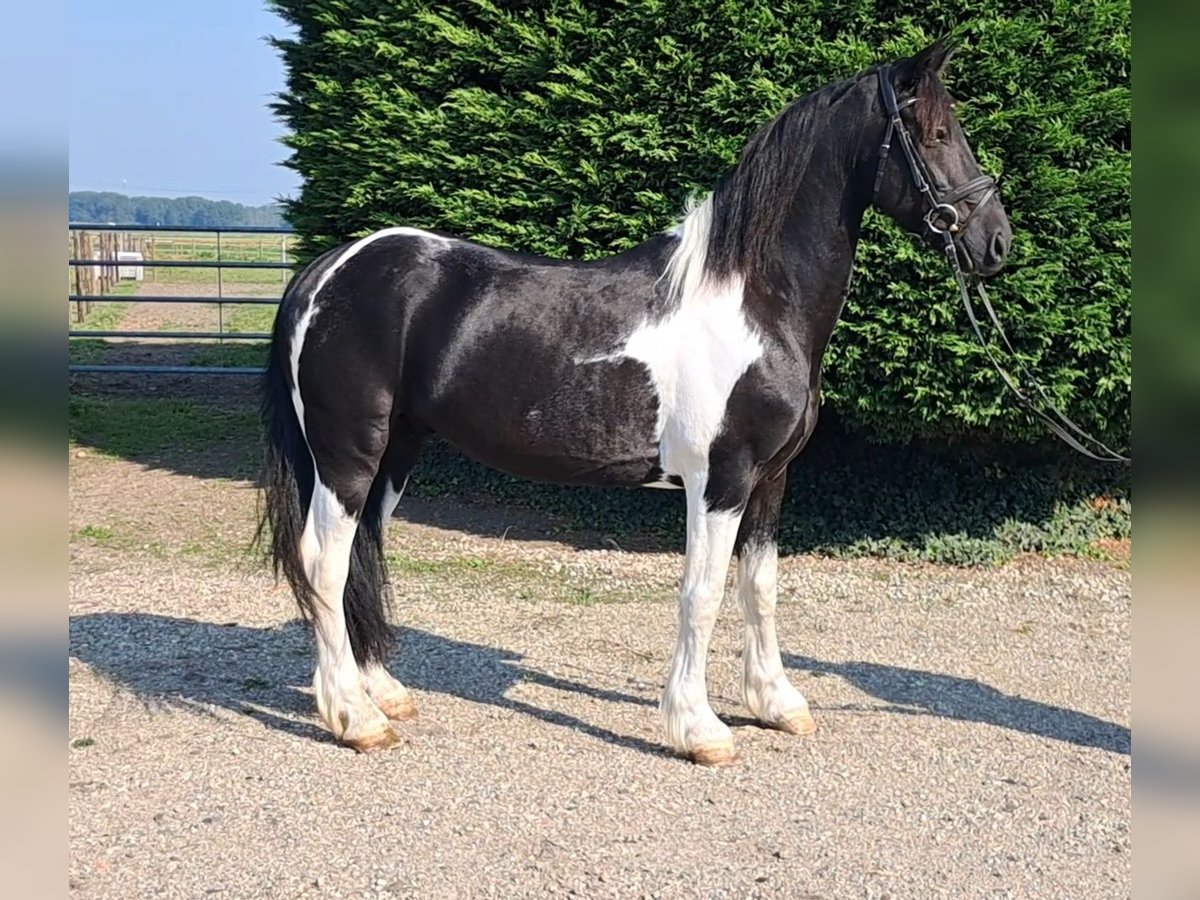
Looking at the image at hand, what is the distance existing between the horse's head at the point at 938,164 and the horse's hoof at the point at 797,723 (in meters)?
1.85

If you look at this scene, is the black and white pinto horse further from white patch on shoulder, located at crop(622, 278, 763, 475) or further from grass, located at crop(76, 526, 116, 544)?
grass, located at crop(76, 526, 116, 544)

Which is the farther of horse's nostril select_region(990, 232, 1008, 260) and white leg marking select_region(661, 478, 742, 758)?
white leg marking select_region(661, 478, 742, 758)

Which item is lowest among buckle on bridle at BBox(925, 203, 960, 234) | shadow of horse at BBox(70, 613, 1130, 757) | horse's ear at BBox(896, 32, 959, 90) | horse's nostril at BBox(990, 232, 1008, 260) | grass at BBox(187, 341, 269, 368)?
shadow of horse at BBox(70, 613, 1130, 757)

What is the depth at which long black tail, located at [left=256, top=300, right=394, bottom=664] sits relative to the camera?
4293 mm

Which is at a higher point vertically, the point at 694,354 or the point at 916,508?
the point at 694,354

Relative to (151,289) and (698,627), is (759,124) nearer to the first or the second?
(698,627)

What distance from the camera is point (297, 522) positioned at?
14.2 feet

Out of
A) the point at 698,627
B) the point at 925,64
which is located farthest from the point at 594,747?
the point at 925,64

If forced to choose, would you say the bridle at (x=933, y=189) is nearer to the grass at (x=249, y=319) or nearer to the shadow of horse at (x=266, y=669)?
the shadow of horse at (x=266, y=669)

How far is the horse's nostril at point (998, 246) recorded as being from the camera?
3809 mm

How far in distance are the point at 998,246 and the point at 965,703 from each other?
2.09 metres

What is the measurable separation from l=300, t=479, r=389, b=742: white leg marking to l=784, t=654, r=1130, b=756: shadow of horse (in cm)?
210

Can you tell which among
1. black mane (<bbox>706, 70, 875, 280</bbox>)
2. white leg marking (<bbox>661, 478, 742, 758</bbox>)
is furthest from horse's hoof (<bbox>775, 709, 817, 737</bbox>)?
A: black mane (<bbox>706, 70, 875, 280</bbox>)
